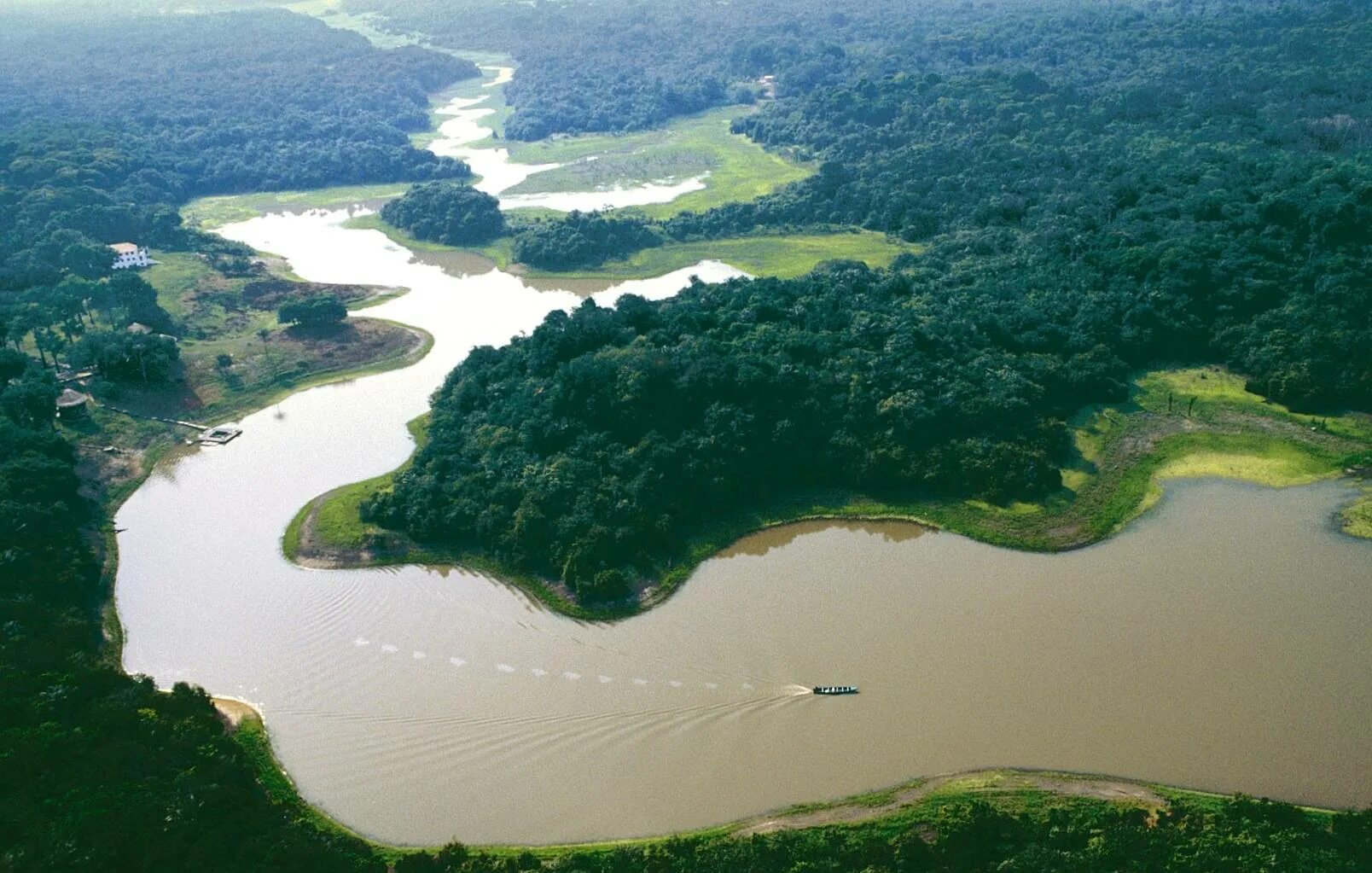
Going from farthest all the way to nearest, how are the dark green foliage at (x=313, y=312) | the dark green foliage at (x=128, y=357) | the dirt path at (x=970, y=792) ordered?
the dark green foliage at (x=313, y=312) → the dark green foliage at (x=128, y=357) → the dirt path at (x=970, y=792)

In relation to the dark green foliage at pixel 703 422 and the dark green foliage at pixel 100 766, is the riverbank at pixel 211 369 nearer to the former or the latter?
the dark green foliage at pixel 100 766

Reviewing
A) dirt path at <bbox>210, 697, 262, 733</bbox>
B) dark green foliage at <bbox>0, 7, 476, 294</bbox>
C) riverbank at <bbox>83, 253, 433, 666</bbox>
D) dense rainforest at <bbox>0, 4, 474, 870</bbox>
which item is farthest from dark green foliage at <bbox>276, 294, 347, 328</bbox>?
dirt path at <bbox>210, 697, 262, 733</bbox>

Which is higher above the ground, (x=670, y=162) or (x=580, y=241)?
(x=670, y=162)

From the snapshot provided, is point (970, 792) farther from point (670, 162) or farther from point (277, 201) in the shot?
point (277, 201)

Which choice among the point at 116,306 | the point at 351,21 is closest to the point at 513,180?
the point at 116,306

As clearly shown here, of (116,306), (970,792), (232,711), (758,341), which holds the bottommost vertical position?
(232,711)

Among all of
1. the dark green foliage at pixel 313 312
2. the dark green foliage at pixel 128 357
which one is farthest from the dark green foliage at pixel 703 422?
the dark green foliage at pixel 128 357
